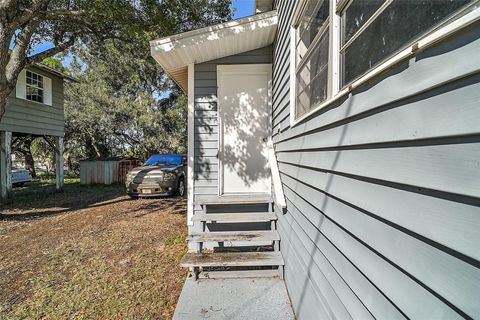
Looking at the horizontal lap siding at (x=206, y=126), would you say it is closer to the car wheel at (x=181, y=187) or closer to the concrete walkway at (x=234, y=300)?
the concrete walkway at (x=234, y=300)

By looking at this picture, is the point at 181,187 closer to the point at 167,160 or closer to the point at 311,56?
the point at 167,160

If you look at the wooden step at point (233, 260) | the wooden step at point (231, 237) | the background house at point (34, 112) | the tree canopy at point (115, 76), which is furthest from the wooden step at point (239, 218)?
the background house at point (34, 112)

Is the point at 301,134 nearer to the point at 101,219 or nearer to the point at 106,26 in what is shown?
the point at 101,219

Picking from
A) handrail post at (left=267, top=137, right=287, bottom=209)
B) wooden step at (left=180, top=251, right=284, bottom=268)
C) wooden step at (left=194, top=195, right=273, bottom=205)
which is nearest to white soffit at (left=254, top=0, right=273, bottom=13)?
handrail post at (left=267, top=137, right=287, bottom=209)

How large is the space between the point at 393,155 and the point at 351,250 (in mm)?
581

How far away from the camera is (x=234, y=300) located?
286cm

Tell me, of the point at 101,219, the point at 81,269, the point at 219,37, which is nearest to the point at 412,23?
the point at 219,37

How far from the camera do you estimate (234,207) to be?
174 inches

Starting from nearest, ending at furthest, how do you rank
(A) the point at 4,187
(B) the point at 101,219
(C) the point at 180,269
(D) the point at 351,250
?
(D) the point at 351,250
(C) the point at 180,269
(B) the point at 101,219
(A) the point at 4,187

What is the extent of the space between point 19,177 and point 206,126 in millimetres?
12620

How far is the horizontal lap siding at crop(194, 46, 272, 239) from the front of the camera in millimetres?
4496

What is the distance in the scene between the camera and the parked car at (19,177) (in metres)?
12.3

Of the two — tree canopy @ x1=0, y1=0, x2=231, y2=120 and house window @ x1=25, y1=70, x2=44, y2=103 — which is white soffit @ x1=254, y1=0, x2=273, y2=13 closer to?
tree canopy @ x1=0, y1=0, x2=231, y2=120

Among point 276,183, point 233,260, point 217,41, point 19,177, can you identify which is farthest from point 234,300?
point 19,177
